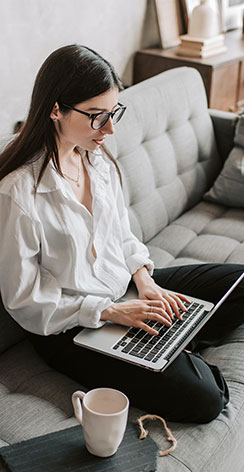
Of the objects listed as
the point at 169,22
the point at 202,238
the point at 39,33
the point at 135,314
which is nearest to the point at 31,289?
the point at 135,314

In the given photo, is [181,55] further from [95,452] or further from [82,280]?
[95,452]

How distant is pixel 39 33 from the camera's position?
2.51 metres

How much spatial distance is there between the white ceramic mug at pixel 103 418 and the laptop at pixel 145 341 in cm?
16

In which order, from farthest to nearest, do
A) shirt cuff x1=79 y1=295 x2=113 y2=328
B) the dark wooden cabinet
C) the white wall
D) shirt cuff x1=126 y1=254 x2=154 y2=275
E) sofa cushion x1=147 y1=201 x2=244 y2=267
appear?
the dark wooden cabinet < the white wall < sofa cushion x1=147 y1=201 x2=244 y2=267 < shirt cuff x1=126 y1=254 x2=154 y2=275 < shirt cuff x1=79 y1=295 x2=113 y2=328

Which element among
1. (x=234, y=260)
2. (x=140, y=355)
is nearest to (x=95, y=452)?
(x=140, y=355)

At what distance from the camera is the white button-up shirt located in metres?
1.39

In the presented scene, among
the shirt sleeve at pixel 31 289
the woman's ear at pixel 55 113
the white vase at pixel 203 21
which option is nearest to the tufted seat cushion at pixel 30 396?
the shirt sleeve at pixel 31 289

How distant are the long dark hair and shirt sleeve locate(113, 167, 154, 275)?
330 mm

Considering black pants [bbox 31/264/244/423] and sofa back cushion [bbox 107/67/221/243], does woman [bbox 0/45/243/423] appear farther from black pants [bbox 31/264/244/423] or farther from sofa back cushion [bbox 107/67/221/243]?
sofa back cushion [bbox 107/67/221/243]

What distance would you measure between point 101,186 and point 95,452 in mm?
698

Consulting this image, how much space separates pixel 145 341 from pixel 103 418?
31 centimetres

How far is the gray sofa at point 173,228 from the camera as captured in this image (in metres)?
1.36

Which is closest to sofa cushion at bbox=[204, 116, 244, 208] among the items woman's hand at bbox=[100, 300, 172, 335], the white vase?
the white vase

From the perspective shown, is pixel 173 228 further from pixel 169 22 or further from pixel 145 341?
pixel 169 22
